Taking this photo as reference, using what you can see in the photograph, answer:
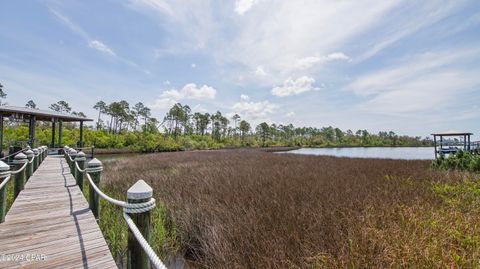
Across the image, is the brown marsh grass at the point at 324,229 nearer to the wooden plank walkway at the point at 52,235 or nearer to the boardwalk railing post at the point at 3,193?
the wooden plank walkway at the point at 52,235

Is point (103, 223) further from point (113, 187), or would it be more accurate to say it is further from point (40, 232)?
point (113, 187)

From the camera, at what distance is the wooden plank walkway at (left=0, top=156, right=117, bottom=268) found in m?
2.38

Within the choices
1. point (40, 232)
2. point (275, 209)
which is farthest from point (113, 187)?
point (275, 209)

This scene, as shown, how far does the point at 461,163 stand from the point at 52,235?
1293 centimetres

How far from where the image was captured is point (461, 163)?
28.8ft

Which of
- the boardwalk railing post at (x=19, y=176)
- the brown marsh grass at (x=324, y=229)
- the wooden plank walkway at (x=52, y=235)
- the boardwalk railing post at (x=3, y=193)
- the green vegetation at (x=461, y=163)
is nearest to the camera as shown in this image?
the brown marsh grass at (x=324, y=229)

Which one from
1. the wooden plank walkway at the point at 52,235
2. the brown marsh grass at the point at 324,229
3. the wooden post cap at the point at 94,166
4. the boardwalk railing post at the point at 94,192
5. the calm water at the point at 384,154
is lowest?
the calm water at the point at 384,154

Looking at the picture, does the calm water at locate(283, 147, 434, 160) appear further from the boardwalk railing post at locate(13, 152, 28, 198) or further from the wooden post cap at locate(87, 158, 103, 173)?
the boardwalk railing post at locate(13, 152, 28, 198)

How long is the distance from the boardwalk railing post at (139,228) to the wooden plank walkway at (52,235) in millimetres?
1047

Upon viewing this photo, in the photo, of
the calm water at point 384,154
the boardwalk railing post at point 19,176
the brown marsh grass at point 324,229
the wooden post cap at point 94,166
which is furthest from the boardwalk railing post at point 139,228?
the calm water at point 384,154

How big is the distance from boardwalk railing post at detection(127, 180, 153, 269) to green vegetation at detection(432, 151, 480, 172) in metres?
11.4

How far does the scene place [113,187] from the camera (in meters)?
6.78

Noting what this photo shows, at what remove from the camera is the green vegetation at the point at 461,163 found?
26.7 ft

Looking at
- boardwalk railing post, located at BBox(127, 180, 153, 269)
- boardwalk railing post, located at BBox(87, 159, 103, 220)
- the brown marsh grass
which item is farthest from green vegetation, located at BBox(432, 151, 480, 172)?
boardwalk railing post, located at BBox(87, 159, 103, 220)
